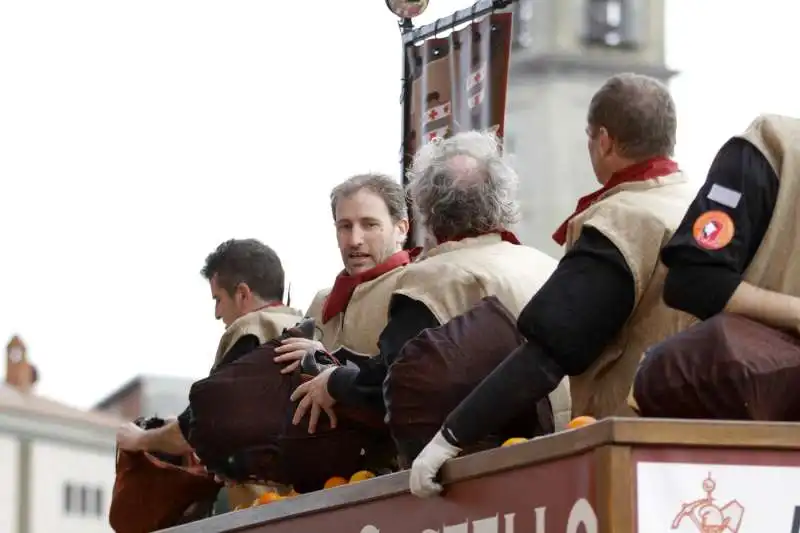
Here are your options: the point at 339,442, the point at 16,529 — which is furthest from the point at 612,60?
the point at 339,442

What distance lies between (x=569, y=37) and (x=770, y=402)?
44429 millimetres

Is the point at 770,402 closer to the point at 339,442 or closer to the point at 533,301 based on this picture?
the point at 533,301

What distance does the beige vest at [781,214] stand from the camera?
14.1 feet

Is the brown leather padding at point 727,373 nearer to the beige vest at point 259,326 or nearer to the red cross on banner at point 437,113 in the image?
the beige vest at point 259,326

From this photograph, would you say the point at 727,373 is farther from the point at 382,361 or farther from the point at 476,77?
the point at 476,77

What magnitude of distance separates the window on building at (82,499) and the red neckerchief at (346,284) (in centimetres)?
4364

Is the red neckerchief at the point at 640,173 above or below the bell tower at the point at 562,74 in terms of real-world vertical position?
below

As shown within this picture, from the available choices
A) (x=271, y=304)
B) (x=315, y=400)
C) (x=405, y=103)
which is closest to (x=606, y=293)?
(x=315, y=400)

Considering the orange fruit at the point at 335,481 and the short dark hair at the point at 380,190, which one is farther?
the short dark hair at the point at 380,190

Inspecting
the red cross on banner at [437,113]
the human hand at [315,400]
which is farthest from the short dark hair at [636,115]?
the red cross on banner at [437,113]

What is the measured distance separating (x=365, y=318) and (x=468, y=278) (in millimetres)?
790

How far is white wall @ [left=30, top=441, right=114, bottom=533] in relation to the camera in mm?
48094

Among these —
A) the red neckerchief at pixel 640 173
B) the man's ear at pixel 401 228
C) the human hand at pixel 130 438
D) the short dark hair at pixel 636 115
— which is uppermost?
the short dark hair at pixel 636 115

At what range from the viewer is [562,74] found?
156 ft
